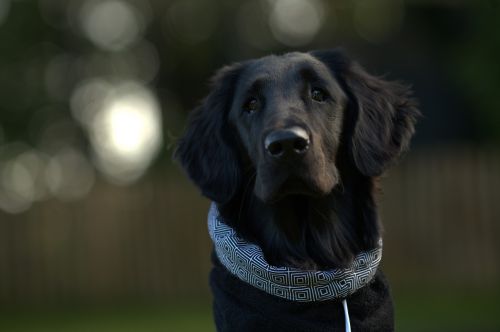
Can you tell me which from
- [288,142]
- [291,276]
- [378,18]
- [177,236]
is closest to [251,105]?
[288,142]

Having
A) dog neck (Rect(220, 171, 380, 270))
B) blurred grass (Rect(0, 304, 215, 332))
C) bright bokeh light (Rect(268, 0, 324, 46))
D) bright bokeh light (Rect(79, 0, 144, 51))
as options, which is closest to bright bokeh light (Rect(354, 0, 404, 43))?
bright bokeh light (Rect(268, 0, 324, 46))

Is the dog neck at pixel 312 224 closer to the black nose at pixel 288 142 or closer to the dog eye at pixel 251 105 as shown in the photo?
the dog eye at pixel 251 105

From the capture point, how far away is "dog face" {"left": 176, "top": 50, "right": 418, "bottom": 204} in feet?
11.5

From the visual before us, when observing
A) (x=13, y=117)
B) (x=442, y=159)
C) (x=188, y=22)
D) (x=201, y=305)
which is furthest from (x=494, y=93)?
(x=13, y=117)

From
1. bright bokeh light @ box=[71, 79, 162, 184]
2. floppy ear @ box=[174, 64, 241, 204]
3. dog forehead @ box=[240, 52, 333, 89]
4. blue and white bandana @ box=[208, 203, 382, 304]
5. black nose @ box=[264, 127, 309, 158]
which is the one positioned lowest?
bright bokeh light @ box=[71, 79, 162, 184]

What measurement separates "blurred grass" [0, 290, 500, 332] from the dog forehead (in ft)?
14.1

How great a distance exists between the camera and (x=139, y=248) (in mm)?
11367

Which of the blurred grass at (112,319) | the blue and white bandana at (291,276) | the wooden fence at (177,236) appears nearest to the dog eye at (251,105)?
the blue and white bandana at (291,276)

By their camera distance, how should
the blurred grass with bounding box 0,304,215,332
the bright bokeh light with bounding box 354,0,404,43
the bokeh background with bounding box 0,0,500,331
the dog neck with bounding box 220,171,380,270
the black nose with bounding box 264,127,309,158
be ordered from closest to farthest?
the black nose with bounding box 264,127,309,158 < the dog neck with bounding box 220,171,380,270 < the blurred grass with bounding box 0,304,215,332 < the bokeh background with bounding box 0,0,500,331 < the bright bokeh light with bounding box 354,0,404,43

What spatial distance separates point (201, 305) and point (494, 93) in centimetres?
481

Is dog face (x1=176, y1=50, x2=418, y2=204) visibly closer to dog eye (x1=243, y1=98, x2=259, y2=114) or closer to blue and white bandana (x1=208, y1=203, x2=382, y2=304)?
dog eye (x1=243, y1=98, x2=259, y2=114)

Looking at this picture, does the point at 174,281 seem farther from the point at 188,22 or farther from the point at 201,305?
the point at 188,22

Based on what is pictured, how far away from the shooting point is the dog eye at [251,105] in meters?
3.94

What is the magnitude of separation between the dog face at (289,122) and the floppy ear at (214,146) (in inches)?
2.9
